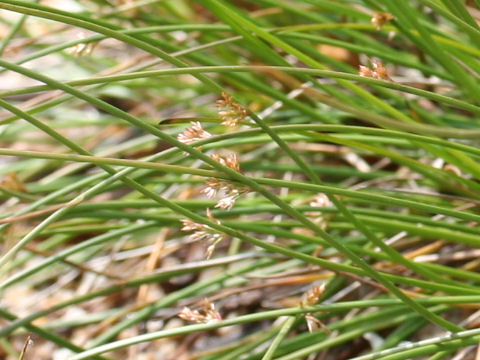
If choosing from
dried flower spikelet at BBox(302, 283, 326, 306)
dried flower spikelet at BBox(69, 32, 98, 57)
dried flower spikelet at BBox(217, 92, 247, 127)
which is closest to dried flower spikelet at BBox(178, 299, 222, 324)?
dried flower spikelet at BBox(302, 283, 326, 306)

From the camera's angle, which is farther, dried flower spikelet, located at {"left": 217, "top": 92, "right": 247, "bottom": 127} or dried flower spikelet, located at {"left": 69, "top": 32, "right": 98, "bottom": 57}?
dried flower spikelet, located at {"left": 69, "top": 32, "right": 98, "bottom": 57}

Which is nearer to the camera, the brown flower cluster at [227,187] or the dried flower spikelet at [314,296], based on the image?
the brown flower cluster at [227,187]

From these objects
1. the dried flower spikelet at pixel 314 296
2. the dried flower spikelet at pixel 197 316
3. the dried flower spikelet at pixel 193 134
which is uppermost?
the dried flower spikelet at pixel 193 134

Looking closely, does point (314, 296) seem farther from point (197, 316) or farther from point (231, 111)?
point (231, 111)

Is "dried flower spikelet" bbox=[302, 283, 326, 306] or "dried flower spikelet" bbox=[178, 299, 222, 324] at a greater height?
"dried flower spikelet" bbox=[302, 283, 326, 306]

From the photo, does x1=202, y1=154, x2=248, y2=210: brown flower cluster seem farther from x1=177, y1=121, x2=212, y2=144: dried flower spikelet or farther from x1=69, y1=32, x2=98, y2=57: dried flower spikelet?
x1=69, y1=32, x2=98, y2=57: dried flower spikelet

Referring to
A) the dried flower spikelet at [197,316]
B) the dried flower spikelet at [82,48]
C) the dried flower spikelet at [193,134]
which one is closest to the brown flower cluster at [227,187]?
the dried flower spikelet at [193,134]

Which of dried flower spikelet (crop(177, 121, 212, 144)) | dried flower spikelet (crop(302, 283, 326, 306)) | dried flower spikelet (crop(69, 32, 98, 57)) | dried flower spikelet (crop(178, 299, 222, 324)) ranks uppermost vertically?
dried flower spikelet (crop(69, 32, 98, 57))

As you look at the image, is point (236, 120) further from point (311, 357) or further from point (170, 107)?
point (170, 107)

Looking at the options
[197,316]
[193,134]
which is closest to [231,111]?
[193,134]

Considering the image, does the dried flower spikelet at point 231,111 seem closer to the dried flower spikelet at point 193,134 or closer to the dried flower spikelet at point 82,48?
the dried flower spikelet at point 193,134

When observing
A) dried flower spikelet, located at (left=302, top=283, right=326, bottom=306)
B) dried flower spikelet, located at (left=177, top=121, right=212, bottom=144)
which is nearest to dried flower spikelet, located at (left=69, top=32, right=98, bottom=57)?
dried flower spikelet, located at (left=177, top=121, right=212, bottom=144)

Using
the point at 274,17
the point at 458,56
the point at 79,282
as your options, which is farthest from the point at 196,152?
the point at 274,17
